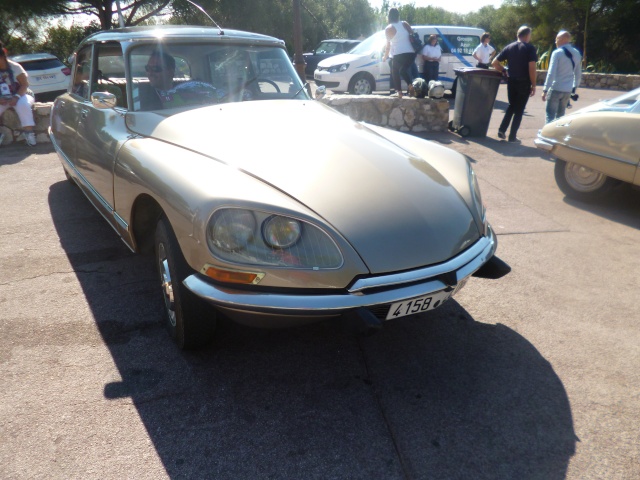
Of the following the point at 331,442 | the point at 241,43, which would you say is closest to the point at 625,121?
the point at 241,43

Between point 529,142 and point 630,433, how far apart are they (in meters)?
7.31

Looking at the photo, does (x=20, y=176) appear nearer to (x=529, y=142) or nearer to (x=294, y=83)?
(x=294, y=83)

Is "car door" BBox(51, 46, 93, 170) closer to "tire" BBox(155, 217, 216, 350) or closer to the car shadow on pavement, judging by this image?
the car shadow on pavement

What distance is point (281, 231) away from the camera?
7.45 feet

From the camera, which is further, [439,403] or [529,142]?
[529,142]

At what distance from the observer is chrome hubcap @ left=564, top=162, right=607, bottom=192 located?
546 cm

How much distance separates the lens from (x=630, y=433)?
7.54 ft

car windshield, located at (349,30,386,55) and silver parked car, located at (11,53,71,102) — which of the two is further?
car windshield, located at (349,30,386,55)

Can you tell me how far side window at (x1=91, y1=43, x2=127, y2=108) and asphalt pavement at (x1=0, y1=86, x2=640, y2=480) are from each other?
4.14 ft

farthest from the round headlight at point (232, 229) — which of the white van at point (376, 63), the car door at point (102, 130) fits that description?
the white van at point (376, 63)

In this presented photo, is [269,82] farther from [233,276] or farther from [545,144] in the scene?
[545,144]

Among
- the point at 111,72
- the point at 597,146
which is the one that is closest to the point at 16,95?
the point at 111,72

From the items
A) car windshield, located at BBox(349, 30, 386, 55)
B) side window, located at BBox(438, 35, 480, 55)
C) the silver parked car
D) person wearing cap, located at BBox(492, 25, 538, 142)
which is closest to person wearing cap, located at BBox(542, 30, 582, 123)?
person wearing cap, located at BBox(492, 25, 538, 142)

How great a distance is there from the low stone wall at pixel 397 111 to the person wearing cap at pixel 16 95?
4663 mm
